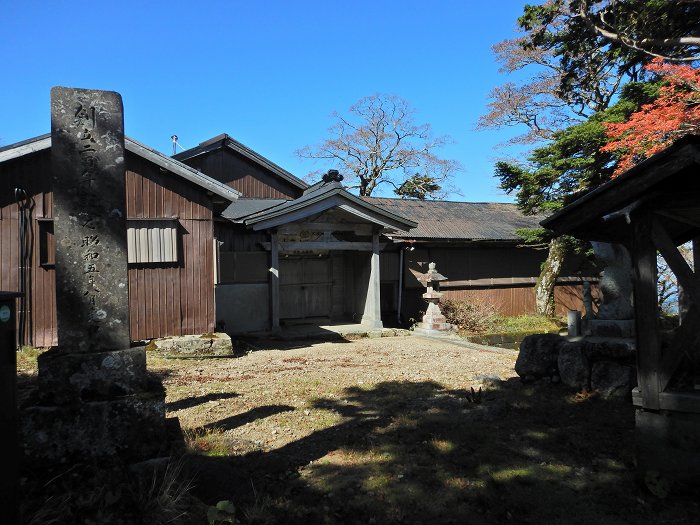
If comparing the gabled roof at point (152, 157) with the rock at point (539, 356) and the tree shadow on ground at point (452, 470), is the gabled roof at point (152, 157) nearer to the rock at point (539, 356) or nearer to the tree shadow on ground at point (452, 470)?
the tree shadow on ground at point (452, 470)

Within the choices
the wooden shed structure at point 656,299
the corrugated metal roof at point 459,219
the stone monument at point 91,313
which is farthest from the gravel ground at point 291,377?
the corrugated metal roof at point 459,219

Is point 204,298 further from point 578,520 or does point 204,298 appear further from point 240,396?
point 578,520

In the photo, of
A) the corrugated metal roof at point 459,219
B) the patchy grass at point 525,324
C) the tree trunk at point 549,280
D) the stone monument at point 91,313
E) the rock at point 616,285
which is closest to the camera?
the stone monument at point 91,313

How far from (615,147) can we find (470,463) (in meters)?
10.7

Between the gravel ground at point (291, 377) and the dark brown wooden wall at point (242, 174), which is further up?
the dark brown wooden wall at point (242, 174)

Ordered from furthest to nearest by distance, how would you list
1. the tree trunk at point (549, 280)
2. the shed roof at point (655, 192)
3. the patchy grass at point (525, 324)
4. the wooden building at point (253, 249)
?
the tree trunk at point (549, 280) < the patchy grass at point (525, 324) < the wooden building at point (253, 249) < the shed roof at point (655, 192)

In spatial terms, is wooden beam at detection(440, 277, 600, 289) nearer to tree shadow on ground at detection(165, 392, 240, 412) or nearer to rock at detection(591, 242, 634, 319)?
rock at detection(591, 242, 634, 319)

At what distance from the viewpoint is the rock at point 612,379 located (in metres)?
6.09

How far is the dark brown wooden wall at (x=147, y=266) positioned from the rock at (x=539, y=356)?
7092mm

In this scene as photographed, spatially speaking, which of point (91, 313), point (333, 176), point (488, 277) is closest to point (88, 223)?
point (91, 313)

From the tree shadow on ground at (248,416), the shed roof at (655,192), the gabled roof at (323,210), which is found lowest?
the tree shadow on ground at (248,416)

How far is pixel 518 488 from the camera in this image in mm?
3824

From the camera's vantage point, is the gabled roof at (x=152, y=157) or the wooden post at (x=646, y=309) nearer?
the wooden post at (x=646, y=309)

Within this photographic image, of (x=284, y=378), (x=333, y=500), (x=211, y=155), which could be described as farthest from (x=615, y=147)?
(x=211, y=155)
